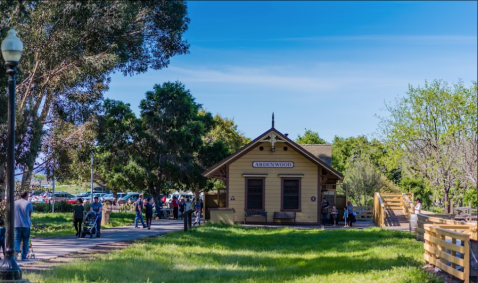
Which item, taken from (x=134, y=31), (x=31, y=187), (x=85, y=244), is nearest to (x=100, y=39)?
(x=134, y=31)

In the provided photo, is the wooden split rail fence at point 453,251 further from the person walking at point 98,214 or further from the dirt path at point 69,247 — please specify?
the person walking at point 98,214

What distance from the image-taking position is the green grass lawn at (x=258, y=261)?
492 inches

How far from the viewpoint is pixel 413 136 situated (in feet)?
133

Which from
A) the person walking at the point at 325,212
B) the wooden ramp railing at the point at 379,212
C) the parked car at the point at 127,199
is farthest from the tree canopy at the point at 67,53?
the parked car at the point at 127,199

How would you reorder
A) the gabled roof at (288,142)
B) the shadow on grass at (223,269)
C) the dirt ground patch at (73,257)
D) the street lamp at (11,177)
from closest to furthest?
the street lamp at (11,177)
the shadow on grass at (223,269)
the dirt ground patch at (73,257)
the gabled roof at (288,142)

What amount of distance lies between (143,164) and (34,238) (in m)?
19.1

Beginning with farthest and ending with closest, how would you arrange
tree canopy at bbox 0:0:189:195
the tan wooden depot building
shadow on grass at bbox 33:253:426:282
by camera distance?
the tan wooden depot building < tree canopy at bbox 0:0:189:195 < shadow on grass at bbox 33:253:426:282

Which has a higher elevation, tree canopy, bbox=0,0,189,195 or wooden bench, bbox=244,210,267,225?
tree canopy, bbox=0,0,189,195

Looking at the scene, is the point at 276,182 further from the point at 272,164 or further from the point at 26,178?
the point at 26,178

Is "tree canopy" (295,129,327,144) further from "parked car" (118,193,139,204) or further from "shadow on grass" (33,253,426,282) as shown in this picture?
"shadow on grass" (33,253,426,282)

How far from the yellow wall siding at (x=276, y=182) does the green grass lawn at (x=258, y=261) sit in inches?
324

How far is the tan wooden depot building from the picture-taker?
32.3 metres

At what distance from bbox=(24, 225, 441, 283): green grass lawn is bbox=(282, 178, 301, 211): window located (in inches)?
325

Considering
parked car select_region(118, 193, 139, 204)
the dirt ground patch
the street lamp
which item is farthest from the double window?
parked car select_region(118, 193, 139, 204)
